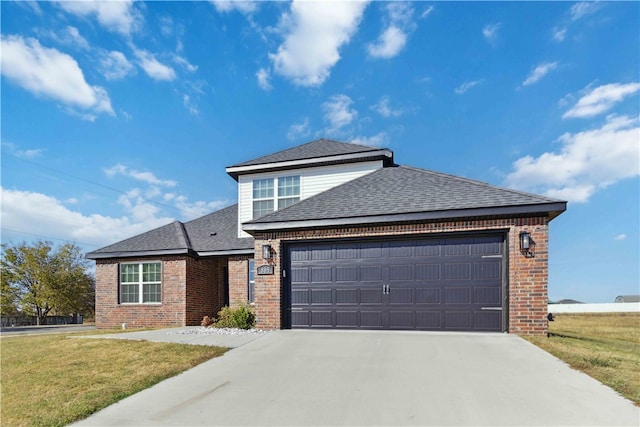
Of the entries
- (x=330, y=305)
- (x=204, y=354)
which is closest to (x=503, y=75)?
(x=330, y=305)

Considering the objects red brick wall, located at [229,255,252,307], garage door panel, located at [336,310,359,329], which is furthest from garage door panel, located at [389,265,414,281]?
red brick wall, located at [229,255,252,307]

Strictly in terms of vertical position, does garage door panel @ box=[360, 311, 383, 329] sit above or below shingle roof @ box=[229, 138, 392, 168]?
below

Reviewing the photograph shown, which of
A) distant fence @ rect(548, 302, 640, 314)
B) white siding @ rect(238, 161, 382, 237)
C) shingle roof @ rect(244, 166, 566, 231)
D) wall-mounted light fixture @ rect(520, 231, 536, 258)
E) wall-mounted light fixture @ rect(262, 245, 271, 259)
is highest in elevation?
white siding @ rect(238, 161, 382, 237)

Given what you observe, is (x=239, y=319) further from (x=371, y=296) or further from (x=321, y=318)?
(x=371, y=296)

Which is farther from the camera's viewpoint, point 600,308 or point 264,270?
point 600,308

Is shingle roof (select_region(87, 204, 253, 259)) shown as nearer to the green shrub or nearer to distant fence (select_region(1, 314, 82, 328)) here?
the green shrub

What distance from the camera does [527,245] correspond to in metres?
8.24

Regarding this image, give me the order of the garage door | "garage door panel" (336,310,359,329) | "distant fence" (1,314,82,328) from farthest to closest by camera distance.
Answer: "distant fence" (1,314,82,328)
"garage door panel" (336,310,359,329)
the garage door

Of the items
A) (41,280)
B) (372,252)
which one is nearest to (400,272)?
(372,252)

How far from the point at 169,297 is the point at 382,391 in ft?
35.6

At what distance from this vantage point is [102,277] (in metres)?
14.2

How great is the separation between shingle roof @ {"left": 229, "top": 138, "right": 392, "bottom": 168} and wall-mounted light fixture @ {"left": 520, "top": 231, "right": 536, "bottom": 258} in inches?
220

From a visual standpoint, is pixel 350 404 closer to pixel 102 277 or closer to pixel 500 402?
pixel 500 402

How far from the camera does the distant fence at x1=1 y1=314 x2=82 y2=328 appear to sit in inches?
1078
